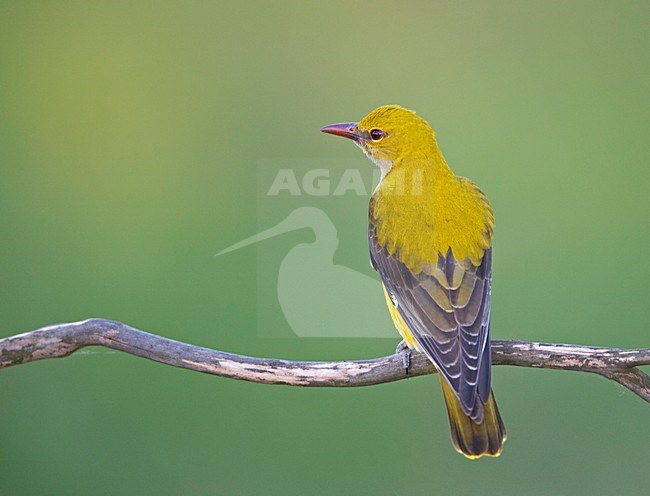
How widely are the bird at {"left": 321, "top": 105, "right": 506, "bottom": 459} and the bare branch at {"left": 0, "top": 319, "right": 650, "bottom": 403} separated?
88 millimetres

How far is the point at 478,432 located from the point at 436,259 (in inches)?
14.3

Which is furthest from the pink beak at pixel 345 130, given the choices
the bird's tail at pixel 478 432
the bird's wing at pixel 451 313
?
the bird's tail at pixel 478 432

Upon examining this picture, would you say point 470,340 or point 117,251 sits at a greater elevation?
point 117,251

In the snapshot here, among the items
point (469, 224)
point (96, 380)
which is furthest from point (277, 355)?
point (469, 224)

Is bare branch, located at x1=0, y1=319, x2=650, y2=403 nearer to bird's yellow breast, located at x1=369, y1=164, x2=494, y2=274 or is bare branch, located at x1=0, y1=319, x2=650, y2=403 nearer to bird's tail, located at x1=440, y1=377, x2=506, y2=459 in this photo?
bird's tail, located at x1=440, y1=377, x2=506, y2=459

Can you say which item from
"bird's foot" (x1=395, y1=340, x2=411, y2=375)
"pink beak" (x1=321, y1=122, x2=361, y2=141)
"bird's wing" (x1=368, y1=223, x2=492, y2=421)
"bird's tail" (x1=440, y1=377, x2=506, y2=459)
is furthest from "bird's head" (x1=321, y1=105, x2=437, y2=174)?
"bird's tail" (x1=440, y1=377, x2=506, y2=459)

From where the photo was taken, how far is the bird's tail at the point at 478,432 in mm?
1543

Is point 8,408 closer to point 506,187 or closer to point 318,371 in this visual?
point 318,371

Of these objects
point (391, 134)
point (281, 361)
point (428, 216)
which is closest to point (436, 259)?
point (428, 216)

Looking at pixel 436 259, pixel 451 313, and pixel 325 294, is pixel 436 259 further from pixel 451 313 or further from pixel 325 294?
pixel 325 294

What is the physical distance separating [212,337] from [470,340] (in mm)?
899

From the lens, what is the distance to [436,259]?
1723mm

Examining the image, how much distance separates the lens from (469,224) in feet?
5.88

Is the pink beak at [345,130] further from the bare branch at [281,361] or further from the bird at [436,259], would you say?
the bare branch at [281,361]
